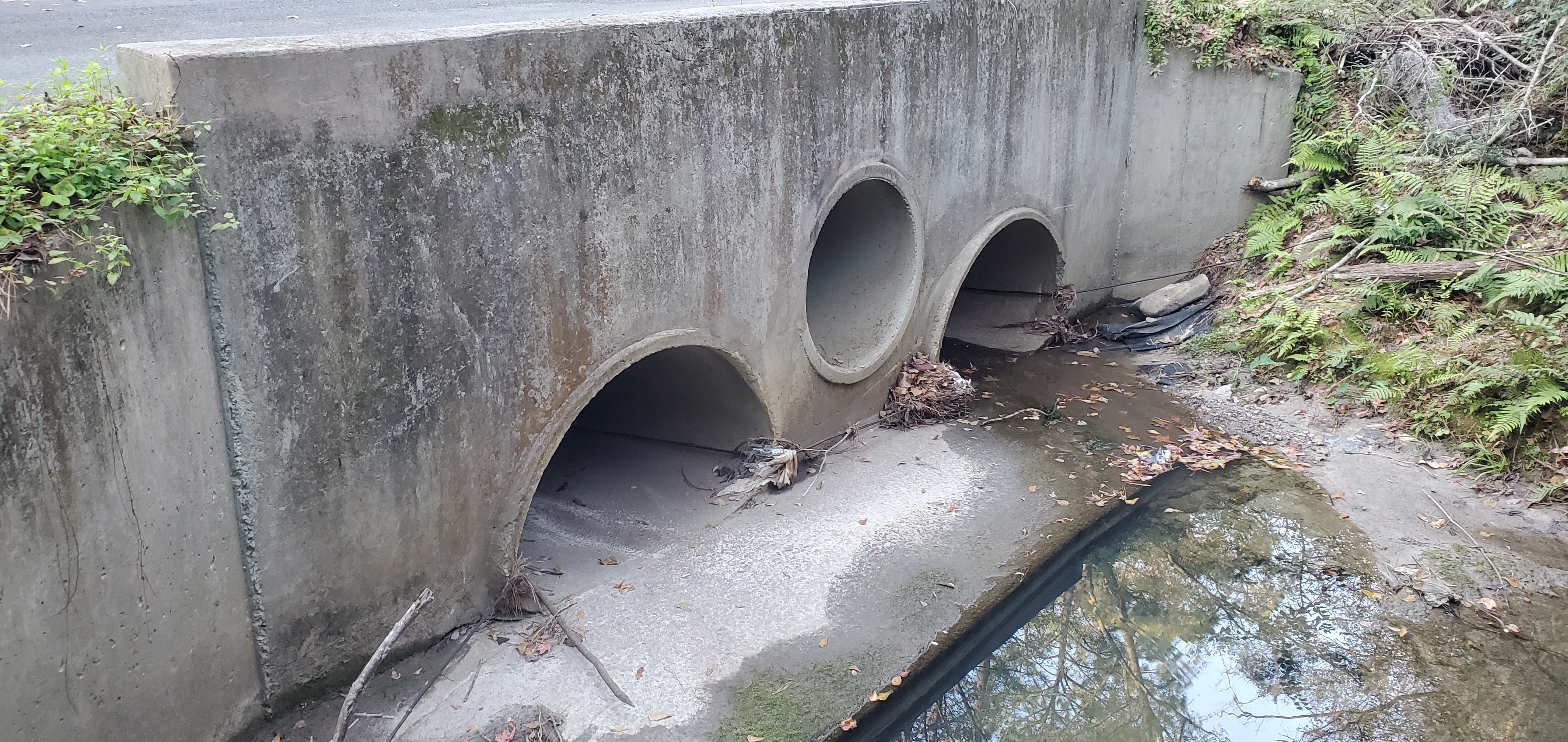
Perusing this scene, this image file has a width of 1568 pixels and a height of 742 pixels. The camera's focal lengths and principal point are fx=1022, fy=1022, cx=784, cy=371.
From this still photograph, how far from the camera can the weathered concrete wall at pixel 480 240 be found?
4.21 meters

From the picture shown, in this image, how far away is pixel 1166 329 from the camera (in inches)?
446

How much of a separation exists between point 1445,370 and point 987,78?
4488mm

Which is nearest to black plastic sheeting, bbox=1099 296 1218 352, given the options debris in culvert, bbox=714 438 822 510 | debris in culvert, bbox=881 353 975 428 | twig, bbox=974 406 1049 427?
twig, bbox=974 406 1049 427

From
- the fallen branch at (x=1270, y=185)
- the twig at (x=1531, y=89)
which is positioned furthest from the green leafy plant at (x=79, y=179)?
the twig at (x=1531, y=89)

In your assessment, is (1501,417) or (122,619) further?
(1501,417)

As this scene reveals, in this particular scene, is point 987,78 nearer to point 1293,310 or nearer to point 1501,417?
point 1293,310

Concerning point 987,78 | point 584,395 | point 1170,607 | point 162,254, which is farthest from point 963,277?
point 162,254

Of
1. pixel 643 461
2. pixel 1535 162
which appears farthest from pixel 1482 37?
pixel 643 461

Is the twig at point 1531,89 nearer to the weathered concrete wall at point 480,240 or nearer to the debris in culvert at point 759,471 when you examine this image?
the weathered concrete wall at point 480,240

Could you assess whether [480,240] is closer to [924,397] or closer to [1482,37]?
[924,397]

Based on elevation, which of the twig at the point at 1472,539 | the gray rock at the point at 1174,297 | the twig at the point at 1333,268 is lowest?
the twig at the point at 1472,539

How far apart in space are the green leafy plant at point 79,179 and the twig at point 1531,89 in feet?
36.6

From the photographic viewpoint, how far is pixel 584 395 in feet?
19.2

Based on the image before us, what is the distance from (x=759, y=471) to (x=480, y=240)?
126 inches
